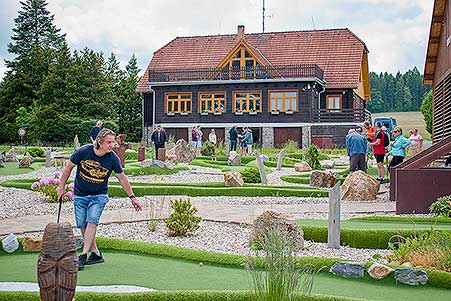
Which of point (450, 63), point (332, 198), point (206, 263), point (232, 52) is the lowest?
point (206, 263)

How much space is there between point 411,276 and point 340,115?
36.2 meters

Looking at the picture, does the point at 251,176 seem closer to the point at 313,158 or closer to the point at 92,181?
the point at 313,158

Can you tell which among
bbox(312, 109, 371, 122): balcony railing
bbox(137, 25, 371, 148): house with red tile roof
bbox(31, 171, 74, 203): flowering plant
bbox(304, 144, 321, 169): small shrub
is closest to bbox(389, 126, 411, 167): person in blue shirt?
bbox(304, 144, 321, 169): small shrub

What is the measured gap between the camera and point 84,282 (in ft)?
23.4

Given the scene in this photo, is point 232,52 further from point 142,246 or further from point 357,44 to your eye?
point 142,246

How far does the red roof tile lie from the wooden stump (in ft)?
134

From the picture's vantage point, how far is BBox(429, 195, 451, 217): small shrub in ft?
39.3

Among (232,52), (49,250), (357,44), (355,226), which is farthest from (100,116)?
(49,250)

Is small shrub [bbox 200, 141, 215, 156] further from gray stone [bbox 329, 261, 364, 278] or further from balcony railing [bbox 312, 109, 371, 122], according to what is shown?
gray stone [bbox 329, 261, 364, 278]

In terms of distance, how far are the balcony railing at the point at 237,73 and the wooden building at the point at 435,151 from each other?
19494 mm

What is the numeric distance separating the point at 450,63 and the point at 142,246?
445 inches

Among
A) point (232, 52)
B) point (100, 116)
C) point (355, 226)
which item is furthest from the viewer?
point (100, 116)

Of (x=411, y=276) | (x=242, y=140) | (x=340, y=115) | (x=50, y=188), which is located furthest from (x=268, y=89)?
(x=411, y=276)

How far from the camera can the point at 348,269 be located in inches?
306
